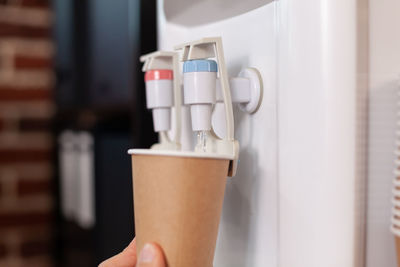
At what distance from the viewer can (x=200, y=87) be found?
372mm

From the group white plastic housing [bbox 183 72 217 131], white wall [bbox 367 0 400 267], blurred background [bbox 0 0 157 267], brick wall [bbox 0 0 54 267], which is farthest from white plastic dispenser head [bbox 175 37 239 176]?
brick wall [bbox 0 0 54 267]

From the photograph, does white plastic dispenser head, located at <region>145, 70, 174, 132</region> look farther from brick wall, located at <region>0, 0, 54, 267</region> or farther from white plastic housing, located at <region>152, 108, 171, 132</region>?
brick wall, located at <region>0, 0, 54, 267</region>

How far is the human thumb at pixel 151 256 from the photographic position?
34 cm

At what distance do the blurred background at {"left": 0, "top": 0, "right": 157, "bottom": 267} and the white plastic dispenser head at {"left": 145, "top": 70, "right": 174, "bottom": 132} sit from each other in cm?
28

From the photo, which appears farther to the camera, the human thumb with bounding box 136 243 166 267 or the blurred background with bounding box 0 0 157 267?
the blurred background with bounding box 0 0 157 267

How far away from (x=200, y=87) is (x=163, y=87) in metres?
0.07

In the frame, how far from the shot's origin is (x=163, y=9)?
0.53 meters

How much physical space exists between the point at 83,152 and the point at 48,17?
0.52 m

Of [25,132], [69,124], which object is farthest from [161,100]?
[25,132]

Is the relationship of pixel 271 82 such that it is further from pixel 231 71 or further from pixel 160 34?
pixel 160 34

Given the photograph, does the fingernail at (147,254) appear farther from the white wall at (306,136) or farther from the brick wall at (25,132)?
the brick wall at (25,132)

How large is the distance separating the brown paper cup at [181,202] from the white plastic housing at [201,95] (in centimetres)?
5

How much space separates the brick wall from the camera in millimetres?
1316

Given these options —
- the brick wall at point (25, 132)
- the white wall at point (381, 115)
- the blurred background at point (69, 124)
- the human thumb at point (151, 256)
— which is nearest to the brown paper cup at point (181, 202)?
the human thumb at point (151, 256)
